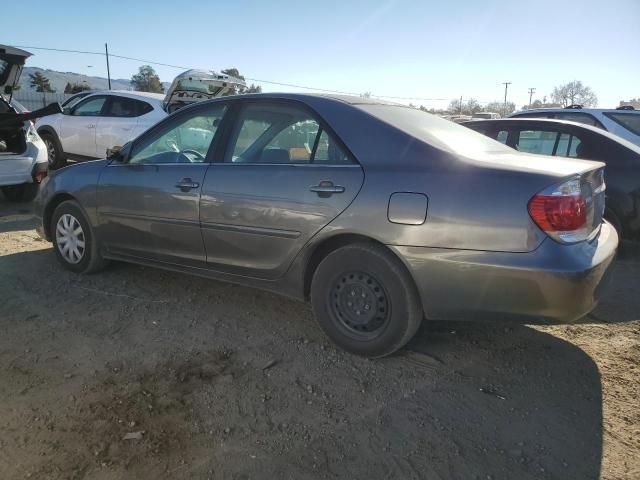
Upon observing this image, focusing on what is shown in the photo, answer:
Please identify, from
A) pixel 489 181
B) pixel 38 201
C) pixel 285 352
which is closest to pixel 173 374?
pixel 285 352

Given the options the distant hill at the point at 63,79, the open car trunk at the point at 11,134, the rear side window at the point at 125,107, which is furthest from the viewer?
the distant hill at the point at 63,79

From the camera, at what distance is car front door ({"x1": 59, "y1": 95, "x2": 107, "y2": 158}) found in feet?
30.9

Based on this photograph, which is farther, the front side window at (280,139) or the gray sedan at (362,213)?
the front side window at (280,139)

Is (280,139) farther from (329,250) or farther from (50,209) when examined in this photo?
(50,209)

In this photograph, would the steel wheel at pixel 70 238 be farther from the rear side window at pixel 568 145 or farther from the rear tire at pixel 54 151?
the rear tire at pixel 54 151

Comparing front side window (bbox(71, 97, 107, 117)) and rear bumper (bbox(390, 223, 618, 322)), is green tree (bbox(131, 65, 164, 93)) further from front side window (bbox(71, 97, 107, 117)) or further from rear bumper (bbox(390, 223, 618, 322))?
rear bumper (bbox(390, 223, 618, 322))

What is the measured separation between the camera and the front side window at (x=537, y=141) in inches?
225

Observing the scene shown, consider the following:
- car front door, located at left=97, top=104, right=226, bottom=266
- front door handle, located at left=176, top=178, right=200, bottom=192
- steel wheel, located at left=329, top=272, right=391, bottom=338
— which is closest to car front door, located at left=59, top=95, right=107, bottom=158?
car front door, located at left=97, top=104, right=226, bottom=266

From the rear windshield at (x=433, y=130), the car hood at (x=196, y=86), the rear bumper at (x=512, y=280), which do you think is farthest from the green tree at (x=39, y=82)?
the rear bumper at (x=512, y=280)

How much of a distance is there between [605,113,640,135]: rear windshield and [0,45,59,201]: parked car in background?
8.22 m

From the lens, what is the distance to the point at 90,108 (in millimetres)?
9633

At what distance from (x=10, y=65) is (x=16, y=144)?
1042 millimetres

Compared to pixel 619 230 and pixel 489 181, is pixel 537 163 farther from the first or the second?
pixel 619 230

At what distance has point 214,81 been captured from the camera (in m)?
8.57
